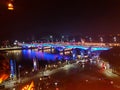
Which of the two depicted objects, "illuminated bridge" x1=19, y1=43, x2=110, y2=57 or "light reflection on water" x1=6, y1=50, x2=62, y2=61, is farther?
"illuminated bridge" x1=19, y1=43, x2=110, y2=57

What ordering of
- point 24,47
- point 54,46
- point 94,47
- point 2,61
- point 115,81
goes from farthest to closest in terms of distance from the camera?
1. point 24,47
2. point 54,46
3. point 94,47
4. point 115,81
5. point 2,61

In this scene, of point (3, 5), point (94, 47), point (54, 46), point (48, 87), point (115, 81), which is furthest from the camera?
point (54, 46)

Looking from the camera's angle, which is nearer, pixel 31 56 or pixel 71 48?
pixel 31 56

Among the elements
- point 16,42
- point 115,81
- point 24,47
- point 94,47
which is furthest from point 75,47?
point 115,81

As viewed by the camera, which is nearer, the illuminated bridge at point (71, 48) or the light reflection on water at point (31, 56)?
the light reflection on water at point (31, 56)

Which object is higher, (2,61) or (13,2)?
(13,2)

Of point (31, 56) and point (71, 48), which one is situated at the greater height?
point (71, 48)

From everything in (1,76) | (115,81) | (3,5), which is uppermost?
(3,5)

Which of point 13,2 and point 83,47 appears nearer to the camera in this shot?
point 13,2

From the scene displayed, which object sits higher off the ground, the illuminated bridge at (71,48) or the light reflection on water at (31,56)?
the illuminated bridge at (71,48)

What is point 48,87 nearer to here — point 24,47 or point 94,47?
point 94,47

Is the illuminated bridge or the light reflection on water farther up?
the illuminated bridge
